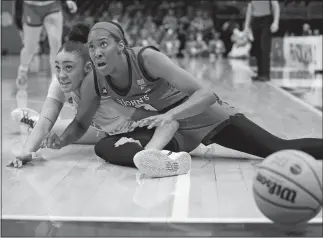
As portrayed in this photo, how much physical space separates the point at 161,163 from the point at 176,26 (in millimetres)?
16047

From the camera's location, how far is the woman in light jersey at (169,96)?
11.9 ft

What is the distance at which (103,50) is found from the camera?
3.60m

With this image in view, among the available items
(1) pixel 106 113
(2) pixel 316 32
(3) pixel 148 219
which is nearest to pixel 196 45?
(2) pixel 316 32

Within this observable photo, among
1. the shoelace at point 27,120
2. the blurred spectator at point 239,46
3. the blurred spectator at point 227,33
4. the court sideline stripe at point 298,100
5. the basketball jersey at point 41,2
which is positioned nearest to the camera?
the shoelace at point 27,120

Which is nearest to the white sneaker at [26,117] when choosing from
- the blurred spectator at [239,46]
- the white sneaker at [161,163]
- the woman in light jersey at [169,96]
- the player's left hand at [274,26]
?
the woman in light jersey at [169,96]

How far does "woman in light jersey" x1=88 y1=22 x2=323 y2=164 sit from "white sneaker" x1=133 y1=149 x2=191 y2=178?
0.17 m

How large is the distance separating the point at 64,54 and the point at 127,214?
1.39 m

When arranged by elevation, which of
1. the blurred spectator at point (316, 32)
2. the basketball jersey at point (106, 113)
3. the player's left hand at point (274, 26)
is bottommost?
the blurred spectator at point (316, 32)

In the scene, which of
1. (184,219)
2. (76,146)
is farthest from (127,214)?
(76,146)

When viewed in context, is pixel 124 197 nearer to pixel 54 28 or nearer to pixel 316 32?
pixel 54 28

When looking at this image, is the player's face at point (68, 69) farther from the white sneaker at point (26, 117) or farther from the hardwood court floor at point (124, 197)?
the white sneaker at point (26, 117)

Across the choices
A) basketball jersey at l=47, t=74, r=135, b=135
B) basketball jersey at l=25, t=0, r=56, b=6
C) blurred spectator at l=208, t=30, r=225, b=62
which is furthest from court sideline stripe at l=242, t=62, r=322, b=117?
blurred spectator at l=208, t=30, r=225, b=62

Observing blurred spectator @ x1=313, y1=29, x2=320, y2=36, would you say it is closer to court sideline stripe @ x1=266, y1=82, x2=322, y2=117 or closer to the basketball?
court sideline stripe @ x1=266, y1=82, x2=322, y2=117

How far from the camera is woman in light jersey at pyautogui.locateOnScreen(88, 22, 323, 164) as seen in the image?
11.9 feet
